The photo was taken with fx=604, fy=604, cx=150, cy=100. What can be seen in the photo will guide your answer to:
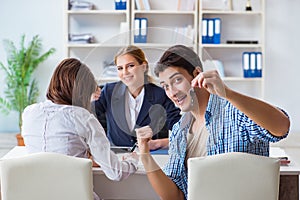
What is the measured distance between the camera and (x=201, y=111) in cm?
219

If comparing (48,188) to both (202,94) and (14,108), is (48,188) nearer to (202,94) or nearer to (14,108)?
(202,94)

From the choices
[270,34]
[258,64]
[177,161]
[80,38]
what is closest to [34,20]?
[80,38]

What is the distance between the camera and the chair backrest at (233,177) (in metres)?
2.33

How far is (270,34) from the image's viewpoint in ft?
18.9

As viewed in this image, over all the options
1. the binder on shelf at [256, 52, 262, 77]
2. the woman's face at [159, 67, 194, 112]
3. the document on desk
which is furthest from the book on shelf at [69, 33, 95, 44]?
the woman's face at [159, 67, 194, 112]

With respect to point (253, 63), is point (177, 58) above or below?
above

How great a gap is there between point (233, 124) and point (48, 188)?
2.55 feet

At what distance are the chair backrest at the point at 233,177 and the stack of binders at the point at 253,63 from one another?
319 centimetres

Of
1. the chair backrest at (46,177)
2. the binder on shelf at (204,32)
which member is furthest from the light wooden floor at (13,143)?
the chair backrest at (46,177)

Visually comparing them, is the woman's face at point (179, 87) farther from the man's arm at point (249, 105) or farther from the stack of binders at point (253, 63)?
the stack of binders at point (253, 63)

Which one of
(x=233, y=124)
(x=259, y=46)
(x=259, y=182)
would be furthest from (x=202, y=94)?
(x=259, y=46)

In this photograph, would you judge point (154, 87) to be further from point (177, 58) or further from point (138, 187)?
point (138, 187)

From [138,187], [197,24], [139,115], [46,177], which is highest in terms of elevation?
[197,24]

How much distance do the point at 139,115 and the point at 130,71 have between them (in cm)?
16
